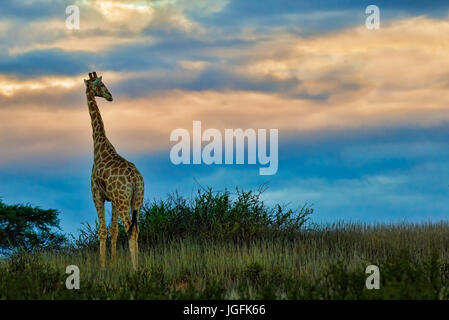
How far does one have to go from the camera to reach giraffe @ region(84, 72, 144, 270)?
41.2 feet

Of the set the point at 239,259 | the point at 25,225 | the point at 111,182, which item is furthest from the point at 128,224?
the point at 25,225

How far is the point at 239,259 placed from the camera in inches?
481

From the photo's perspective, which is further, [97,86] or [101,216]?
[97,86]

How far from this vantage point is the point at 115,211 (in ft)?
43.6

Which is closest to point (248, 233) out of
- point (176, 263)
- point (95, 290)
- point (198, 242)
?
point (198, 242)

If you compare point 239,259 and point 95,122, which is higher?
point 95,122

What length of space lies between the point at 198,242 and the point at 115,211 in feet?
10.1

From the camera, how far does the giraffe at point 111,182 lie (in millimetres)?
12555

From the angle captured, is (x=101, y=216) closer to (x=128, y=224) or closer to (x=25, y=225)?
(x=128, y=224)

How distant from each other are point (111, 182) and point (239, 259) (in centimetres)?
299

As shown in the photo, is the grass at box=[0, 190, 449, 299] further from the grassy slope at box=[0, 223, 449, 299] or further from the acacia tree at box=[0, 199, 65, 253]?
the acacia tree at box=[0, 199, 65, 253]
